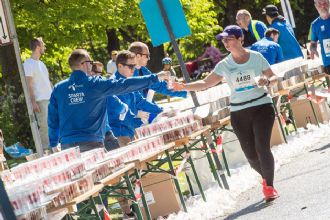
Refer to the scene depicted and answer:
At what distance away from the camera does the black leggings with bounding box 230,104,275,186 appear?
1084 cm

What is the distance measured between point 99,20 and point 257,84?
16443 mm

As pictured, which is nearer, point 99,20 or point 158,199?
point 158,199

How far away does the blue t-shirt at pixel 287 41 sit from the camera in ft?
59.0

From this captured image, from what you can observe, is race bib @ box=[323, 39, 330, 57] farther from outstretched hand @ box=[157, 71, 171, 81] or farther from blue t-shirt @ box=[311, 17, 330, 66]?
outstretched hand @ box=[157, 71, 171, 81]

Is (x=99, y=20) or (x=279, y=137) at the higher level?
(x=99, y=20)

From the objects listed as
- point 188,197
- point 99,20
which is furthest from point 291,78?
point 99,20

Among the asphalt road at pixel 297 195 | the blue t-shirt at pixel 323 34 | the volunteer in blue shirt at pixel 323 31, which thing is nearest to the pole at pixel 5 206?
the asphalt road at pixel 297 195

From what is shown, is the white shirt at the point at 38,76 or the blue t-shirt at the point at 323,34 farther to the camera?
the blue t-shirt at the point at 323,34

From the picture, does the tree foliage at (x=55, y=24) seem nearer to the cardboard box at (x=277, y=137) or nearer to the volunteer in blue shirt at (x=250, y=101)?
the cardboard box at (x=277, y=137)

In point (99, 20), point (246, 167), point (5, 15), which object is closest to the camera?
point (5, 15)

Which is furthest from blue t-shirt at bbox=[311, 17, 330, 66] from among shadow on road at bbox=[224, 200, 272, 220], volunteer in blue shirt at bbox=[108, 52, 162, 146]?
shadow on road at bbox=[224, 200, 272, 220]

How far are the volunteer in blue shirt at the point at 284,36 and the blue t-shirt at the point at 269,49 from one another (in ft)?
3.41

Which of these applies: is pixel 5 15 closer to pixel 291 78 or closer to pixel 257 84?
pixel 257 84

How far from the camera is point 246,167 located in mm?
14391
